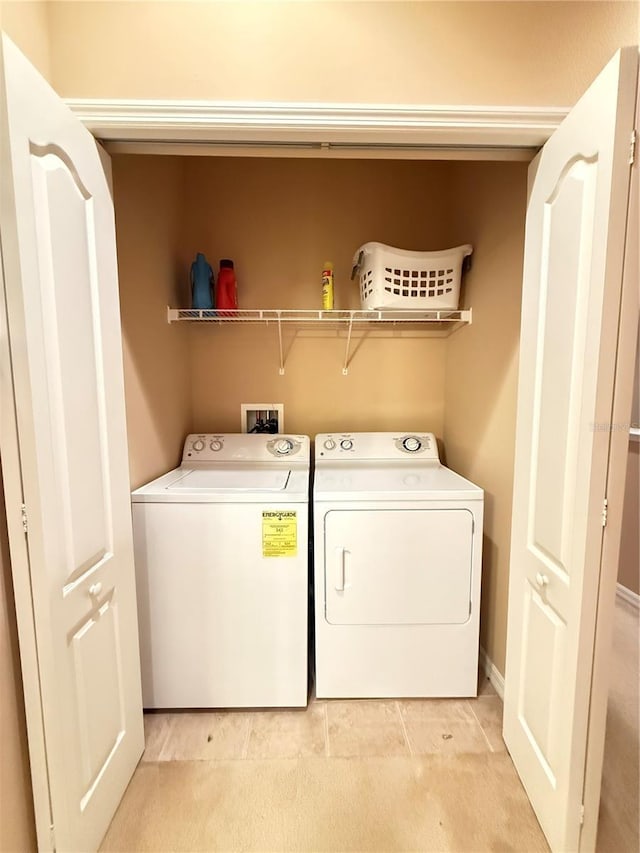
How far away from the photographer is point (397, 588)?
5.29 ft

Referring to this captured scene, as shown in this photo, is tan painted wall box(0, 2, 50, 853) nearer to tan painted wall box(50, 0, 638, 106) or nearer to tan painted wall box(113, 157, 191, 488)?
tan painted wall box(50, 0, 638, 106)

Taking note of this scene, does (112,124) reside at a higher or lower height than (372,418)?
higher

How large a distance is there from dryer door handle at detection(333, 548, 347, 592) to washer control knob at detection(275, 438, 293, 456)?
723 millimetres

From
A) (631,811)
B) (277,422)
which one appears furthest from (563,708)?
(277,422)

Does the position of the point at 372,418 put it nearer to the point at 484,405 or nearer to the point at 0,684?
the point at 484,405

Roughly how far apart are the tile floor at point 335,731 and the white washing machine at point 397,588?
6 cm

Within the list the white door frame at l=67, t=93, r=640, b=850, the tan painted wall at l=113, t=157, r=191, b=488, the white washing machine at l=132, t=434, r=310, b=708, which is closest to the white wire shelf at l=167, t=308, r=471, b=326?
the tan painted wall at l=113, t=157, r=191, b=488

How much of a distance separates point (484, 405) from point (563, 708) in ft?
3.82

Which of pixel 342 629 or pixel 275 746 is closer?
pixel 275 746

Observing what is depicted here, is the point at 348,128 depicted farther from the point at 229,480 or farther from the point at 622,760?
the point at 622,760

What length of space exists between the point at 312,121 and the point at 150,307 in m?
1.05

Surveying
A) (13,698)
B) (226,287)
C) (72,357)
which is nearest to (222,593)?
(13,698)

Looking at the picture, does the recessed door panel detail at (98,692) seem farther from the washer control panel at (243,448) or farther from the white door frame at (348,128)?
the white door frame at (348,128)

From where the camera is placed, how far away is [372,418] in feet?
7.58
